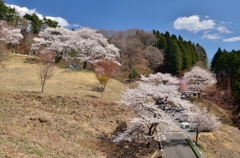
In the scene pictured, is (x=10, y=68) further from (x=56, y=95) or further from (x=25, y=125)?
(x=25, y=125)

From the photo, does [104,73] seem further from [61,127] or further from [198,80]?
[198,80]

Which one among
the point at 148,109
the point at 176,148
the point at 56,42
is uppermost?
the point at 56,42

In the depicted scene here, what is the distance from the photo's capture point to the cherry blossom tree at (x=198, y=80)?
117 ft

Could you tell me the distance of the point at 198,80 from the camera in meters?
36.5

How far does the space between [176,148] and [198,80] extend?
22843mm

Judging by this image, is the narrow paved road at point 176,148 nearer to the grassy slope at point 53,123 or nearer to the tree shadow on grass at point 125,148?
the tree shadow on grass at point 125,148

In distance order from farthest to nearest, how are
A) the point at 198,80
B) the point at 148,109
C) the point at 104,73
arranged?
the point at 198,80, the point at 104,73, the point at 148,109

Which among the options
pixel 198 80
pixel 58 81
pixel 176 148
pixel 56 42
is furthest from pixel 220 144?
pixel 56 42

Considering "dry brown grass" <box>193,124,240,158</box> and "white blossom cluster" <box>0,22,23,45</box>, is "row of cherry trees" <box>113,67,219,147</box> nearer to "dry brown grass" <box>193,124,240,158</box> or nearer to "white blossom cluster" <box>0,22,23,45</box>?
"dry brown grass" <box>193,124,240,158</box>

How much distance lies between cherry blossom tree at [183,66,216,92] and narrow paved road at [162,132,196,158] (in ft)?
62.9

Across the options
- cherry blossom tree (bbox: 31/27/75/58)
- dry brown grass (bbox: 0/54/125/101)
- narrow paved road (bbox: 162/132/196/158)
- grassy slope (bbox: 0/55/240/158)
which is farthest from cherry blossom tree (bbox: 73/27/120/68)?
narrow paved road (bbox: 162/132/196/158)

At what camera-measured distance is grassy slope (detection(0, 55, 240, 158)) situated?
10.7m

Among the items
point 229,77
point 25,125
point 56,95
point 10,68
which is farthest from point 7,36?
point 229,77

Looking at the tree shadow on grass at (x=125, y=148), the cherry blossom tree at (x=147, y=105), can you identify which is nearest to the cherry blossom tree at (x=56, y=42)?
the cherry blossom tree at (x=147, y=105)
